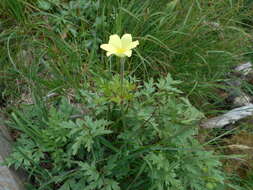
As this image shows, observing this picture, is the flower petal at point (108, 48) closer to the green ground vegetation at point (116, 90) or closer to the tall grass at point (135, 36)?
the green ground vegetation at point (116, 90)

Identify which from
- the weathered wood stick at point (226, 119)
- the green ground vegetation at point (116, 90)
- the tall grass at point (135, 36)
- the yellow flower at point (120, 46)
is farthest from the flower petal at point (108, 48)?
the weathered wood stick at point (226, 119)

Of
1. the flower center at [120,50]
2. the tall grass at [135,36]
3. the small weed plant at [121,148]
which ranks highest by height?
the tall grass at [135,36]

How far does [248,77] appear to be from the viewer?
2420 mm

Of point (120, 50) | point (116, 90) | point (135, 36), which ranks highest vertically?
point (135, 36)

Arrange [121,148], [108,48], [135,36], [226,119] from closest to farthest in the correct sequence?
[108,48], [121,148], [226,119], [135,36]

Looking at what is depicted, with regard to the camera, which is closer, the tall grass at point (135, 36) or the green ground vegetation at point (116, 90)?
the green ground vegetation at point (116, 90)

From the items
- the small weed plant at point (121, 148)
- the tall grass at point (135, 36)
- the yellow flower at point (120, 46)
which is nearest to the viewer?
the yellow flower at point (120, 46)

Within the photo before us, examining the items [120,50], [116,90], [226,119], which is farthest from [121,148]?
[226,119]

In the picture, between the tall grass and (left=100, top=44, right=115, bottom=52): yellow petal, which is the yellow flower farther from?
the tall grass

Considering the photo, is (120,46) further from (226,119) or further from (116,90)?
(226,119)

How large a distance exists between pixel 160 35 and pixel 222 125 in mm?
686

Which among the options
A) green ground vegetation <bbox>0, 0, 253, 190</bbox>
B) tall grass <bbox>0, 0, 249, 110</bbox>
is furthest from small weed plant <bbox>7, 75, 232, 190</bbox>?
tall grass <bbox>0, 0, 249, 110</bbox>

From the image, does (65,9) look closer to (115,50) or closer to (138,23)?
(138,23)

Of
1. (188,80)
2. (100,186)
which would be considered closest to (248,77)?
(188,80)
